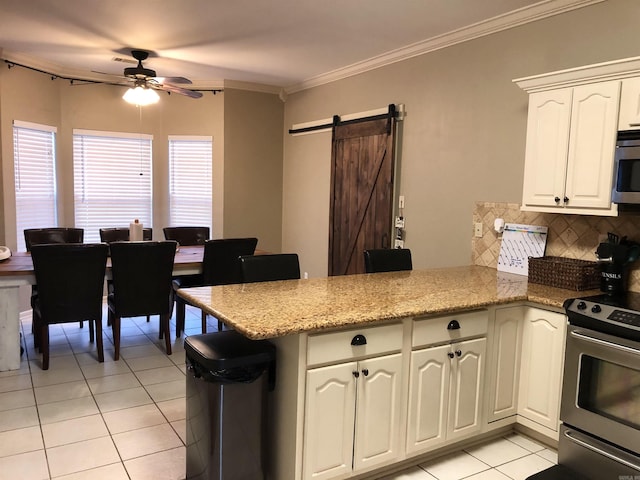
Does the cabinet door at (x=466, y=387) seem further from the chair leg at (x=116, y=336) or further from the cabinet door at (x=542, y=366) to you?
the chair leg at (x=116, y=336)

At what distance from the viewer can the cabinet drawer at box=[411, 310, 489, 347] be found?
231 centimetres

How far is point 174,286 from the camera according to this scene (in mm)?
4453

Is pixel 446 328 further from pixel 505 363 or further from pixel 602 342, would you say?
pixel 602 342

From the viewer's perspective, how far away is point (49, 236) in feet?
14.8

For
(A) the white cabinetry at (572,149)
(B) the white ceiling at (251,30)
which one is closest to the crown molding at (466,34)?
(B) the white ceiling at (251,30)

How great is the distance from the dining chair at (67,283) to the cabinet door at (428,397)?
8.21ft

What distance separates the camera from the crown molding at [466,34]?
304cm

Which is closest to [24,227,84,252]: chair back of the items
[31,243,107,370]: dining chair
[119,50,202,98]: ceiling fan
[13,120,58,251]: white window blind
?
[13,120,58,251]: white window blind

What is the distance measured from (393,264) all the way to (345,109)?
214cm

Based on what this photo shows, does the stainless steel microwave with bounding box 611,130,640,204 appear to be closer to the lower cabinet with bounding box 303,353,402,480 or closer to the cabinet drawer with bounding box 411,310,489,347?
the cabinet drawer with bounding box 411,310,489,347

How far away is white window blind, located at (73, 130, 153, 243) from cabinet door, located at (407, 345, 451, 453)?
15.2 ft

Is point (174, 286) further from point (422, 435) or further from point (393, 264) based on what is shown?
point (422, 435)

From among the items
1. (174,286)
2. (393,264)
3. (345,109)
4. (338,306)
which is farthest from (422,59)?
(174,286)

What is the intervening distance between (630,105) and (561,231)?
2.90 feet
